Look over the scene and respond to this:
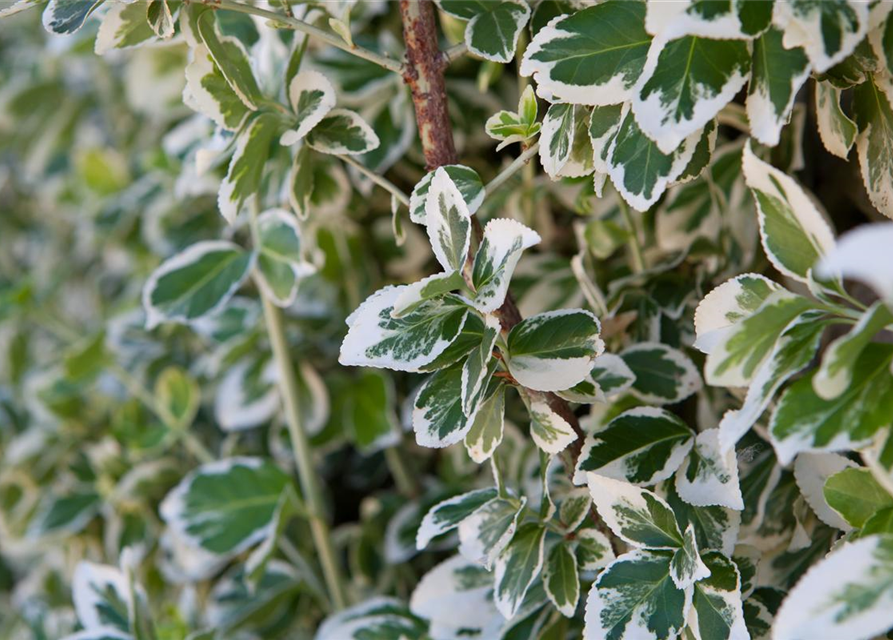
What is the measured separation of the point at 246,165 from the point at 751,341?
1.11ft

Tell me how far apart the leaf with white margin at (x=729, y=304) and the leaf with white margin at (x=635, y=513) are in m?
0.09

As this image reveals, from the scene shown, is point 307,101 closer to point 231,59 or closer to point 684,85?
point 231,59

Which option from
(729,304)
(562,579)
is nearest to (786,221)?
(729,304)

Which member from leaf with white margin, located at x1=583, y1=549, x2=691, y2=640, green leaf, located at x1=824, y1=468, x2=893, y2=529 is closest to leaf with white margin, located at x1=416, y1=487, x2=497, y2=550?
leaf with white margin, located at x1=583, y1=549, x2=691, y2=640

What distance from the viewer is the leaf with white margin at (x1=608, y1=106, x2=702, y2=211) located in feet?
1.54

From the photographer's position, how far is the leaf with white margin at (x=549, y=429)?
50 cm

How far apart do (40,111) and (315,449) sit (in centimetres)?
86

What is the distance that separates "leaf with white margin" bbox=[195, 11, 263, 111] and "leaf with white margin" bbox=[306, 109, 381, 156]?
4cm

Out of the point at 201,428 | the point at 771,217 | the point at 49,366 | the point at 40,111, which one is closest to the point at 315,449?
the point at 201,428

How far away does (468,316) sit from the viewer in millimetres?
488

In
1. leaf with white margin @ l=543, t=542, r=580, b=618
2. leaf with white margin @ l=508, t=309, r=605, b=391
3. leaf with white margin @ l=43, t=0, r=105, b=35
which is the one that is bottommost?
leaf with white margin @ l=543, t=542, r=580, b=618

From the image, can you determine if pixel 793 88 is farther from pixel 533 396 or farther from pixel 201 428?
pixel 201 428

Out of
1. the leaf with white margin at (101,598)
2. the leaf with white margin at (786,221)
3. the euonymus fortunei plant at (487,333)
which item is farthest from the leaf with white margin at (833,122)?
the leaf with white margin at (101,598)

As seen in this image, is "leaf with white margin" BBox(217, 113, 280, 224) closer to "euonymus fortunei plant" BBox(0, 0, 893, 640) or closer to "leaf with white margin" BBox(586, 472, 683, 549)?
"euonymus fortunei plant" BBox(0, 0, 893, 640)
